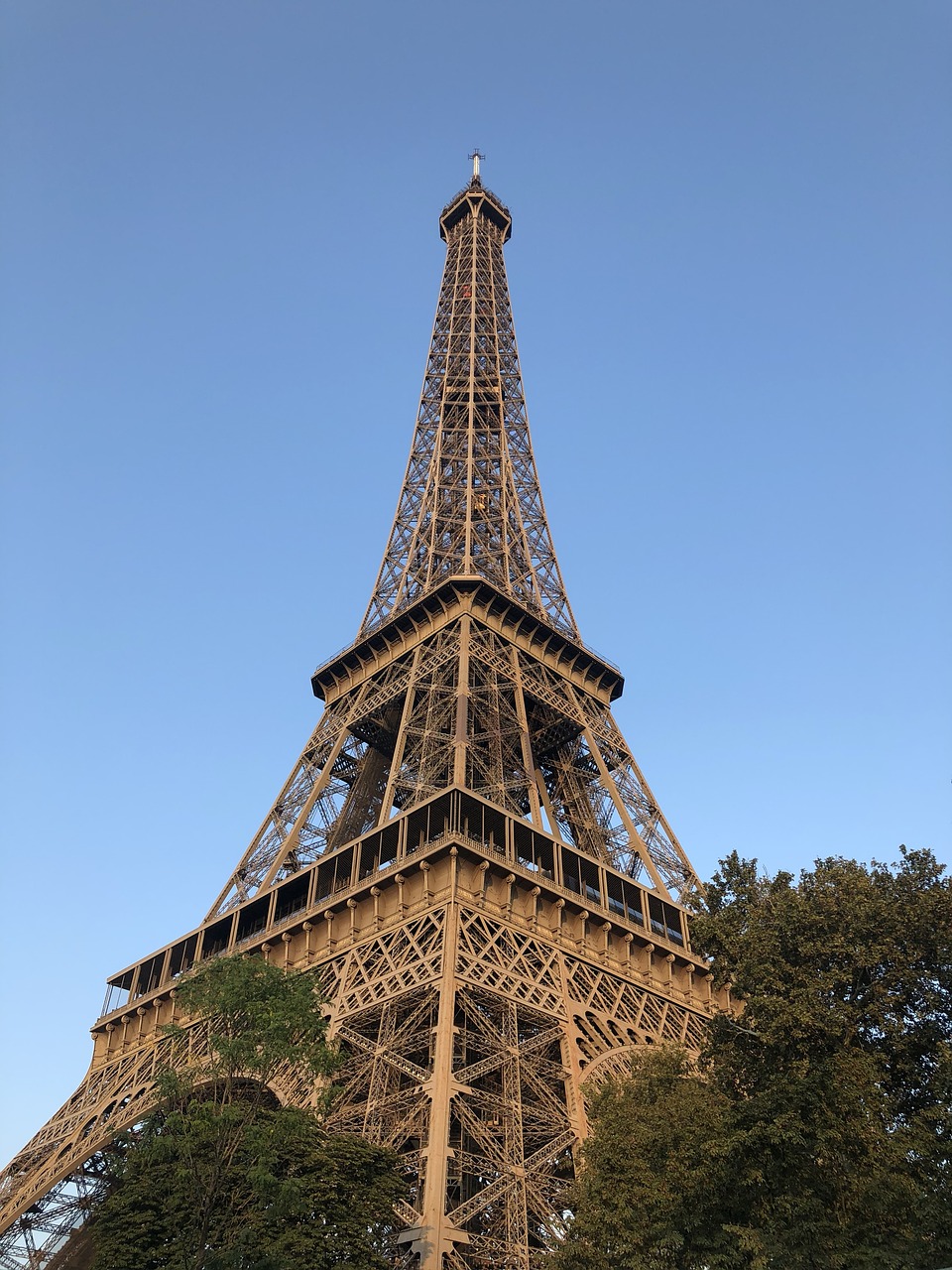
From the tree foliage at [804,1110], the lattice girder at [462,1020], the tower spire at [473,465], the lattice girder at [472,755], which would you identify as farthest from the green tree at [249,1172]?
the tower spire at [473,465]

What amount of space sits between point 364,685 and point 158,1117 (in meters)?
26.3

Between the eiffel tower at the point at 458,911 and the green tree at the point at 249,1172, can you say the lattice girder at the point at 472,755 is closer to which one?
the eiffel tower at the point at 458,911

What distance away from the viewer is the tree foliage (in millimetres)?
19516

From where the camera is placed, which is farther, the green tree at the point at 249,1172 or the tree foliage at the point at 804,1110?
the green tree at the point at 249,1172

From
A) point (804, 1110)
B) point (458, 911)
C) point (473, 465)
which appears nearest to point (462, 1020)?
point (458, 911)

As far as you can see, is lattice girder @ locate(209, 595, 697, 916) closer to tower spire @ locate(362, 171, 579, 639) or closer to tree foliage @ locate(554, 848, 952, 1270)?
tower spire @ locate(362, 171, 579, 639)

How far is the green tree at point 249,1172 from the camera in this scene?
2095 cm

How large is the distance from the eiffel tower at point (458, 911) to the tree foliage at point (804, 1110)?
13.6 ft

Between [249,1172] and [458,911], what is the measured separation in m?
12.4

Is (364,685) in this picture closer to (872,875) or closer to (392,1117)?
(392,1117)

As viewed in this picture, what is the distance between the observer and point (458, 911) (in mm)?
31844

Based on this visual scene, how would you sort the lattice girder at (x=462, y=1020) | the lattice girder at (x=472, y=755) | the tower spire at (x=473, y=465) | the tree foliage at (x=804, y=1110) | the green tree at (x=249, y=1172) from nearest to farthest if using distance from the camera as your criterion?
1. the tree foliage at (x=804, y=1110)
2. the green tree at (x=249, y=1172)
3. the lattice girder at (x=462, y=1020)
4. the lattice girder at (x=472, y=755)
5. the tower spire at (x=473, y=465)

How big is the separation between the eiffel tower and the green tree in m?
1.93

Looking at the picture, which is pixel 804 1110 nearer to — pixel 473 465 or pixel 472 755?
pixel 472 755
